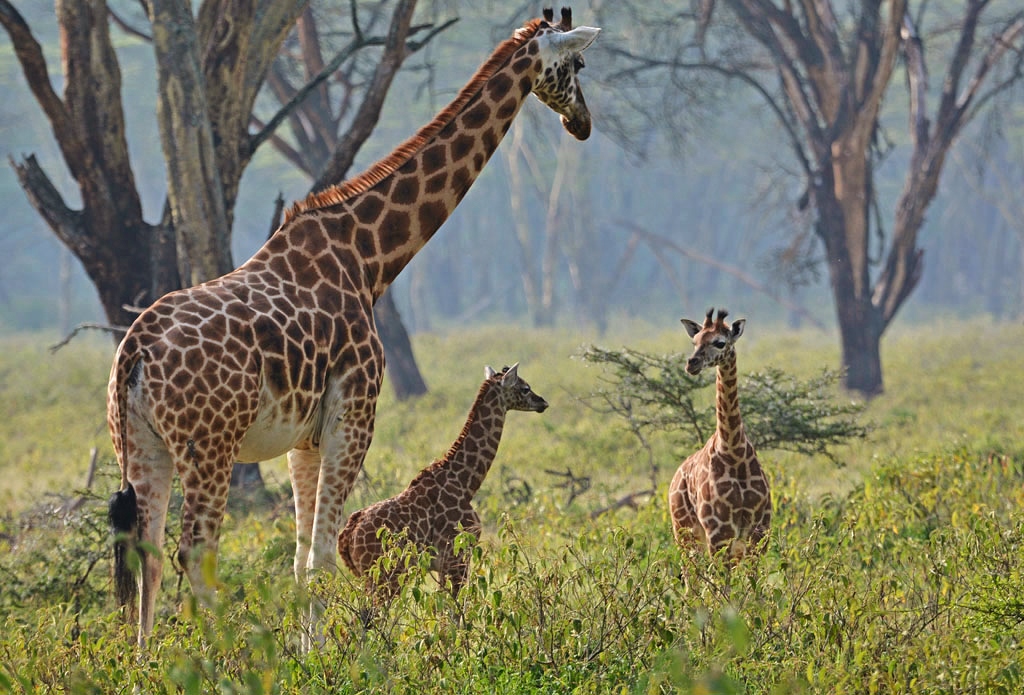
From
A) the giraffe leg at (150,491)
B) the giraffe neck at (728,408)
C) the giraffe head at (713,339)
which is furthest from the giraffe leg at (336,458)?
the giraffe neck at (728,408)

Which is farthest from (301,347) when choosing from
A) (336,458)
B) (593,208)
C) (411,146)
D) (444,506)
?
(593,208)

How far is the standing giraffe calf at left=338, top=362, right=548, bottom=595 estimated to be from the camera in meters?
6.30

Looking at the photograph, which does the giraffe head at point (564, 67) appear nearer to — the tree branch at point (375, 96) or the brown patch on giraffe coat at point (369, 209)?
the brown patch on giraffe coat at point (369, 209)

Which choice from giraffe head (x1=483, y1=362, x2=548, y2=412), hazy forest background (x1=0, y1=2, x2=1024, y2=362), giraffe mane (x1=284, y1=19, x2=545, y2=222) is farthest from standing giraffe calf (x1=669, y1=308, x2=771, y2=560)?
hazy forest background (x1=0, y1=2, x2=1024, y2=362)

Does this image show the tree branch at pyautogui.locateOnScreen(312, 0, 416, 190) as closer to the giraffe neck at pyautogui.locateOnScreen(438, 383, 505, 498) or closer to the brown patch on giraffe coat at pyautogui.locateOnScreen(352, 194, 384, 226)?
the brown patch on giraffe coat at pyautogui.locateOnScreen(352, 194, 384, 226)

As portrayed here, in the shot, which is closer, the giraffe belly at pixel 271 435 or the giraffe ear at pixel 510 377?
the giraffe belly at pixel 271 435

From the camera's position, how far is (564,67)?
685 cm

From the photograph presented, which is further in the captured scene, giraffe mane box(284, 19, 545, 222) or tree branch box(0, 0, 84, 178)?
tree branch box(0, 0, 84, 178)

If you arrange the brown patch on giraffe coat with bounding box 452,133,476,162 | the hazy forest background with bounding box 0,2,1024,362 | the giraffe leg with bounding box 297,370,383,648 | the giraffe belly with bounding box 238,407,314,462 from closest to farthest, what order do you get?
the giraffe belly with bounding box 238,407,314,462
the giraffe leg with bounding box 297,370,383,648
the brown patch on giraffe coat with bounding box 452,133,476,162
the hazy forest background with bounding box 0,2,1024,362

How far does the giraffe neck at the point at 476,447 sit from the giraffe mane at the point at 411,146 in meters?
1.33

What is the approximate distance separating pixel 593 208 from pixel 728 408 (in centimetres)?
4446

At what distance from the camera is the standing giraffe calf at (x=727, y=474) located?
21.3 ft

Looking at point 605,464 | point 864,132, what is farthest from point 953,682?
point 864,132

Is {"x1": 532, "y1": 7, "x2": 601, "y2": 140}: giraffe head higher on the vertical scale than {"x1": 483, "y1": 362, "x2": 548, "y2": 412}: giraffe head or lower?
higher
